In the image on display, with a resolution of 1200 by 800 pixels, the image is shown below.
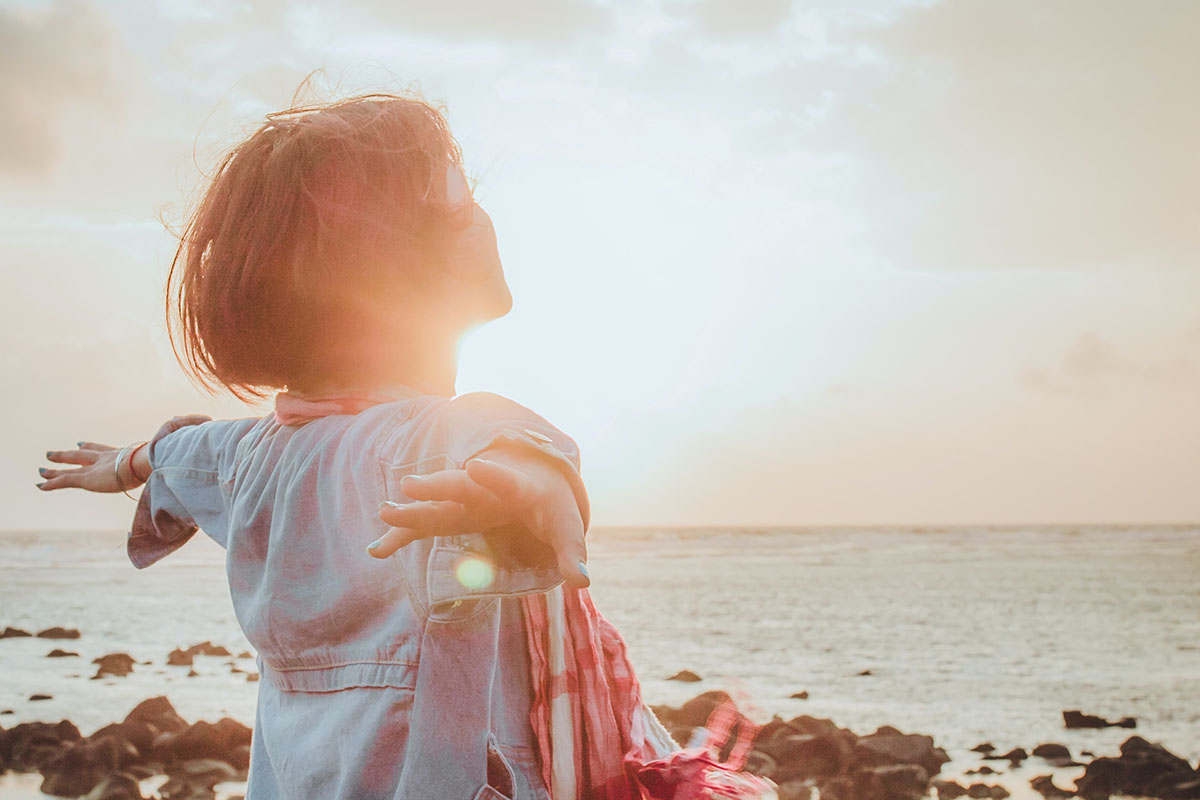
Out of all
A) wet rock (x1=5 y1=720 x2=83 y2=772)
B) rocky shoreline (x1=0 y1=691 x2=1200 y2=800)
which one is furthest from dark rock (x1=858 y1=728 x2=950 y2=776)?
wet rock (x1=5 y1=720 x2=83 y2=772)

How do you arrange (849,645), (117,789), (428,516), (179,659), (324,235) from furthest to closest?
(849,645) → (179,659) → (117,789) → (324,235) → (428,516)

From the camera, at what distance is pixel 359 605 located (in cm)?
126

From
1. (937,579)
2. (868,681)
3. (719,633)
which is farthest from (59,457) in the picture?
(937,579)

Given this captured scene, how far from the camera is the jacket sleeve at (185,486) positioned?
1.67m

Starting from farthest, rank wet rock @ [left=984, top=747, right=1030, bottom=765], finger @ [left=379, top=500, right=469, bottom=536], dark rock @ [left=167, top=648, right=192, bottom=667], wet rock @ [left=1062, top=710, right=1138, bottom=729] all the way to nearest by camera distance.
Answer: dark rock @ [left=167, top=648, right=192, bottom=667] → wet rock @ [left=1062, top=710, right=1138, bottom=729] → wet rock @ [left=984, top=747, right=1030, bottom=765] → finger @ [left=379, top=500, right=469, bottom=536]

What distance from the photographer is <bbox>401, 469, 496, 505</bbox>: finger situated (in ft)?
2.99

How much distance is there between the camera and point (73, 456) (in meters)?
1.91

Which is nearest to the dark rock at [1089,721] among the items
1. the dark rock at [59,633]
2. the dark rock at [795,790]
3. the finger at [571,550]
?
the dark rock at [795,790]

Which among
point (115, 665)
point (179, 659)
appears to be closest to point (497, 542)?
point (115, 665)

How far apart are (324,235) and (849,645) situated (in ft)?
35.0

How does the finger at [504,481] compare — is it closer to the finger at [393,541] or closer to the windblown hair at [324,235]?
the finger at [393,541]

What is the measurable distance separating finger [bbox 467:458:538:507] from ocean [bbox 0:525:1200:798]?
0.57 metres

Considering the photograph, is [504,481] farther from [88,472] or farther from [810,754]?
[810,754]

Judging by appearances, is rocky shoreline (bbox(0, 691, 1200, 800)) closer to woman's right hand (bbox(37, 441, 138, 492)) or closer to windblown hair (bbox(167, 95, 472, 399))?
woman's right hand (bbox(37, 441, 138, 492))
